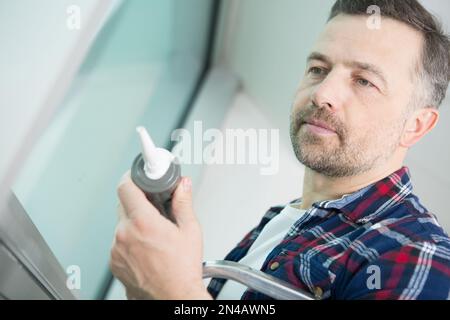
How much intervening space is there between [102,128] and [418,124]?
603mm

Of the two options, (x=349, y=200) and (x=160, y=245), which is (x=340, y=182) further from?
(x=160, y=245)

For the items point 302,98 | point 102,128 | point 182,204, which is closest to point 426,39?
point 302,98

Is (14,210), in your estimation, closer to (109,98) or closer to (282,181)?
(109,98)

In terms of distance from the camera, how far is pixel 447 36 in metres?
0.74

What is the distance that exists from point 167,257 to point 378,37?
0.45 metres

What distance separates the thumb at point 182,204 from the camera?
47 centimetres

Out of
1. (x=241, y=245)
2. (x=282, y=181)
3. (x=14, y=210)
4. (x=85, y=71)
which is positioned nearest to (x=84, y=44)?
(x=14, y=210)

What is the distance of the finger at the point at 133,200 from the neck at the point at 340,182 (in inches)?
13.1

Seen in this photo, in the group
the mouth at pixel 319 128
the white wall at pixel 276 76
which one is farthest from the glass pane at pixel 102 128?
the mouth at pixel 319 128

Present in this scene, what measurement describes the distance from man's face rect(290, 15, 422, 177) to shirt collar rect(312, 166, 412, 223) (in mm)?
36

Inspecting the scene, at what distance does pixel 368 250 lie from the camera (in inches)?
21.3

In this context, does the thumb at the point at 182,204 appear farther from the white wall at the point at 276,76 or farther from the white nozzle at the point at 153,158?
the white wall at the point at 276,76

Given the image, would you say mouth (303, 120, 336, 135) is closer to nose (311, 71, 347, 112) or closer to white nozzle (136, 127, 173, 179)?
nose (311, 71, 347, 112)

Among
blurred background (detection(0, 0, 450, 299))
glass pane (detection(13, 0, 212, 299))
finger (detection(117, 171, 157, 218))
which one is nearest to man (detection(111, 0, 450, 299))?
finger (detection(117, 171, 157, 218))
